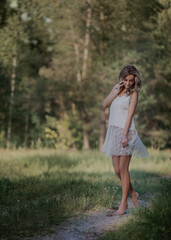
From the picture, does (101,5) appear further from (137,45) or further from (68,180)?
(68,180)

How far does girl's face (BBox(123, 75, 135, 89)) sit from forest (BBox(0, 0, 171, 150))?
8.07 m

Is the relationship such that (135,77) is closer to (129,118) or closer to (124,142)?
(129,118)

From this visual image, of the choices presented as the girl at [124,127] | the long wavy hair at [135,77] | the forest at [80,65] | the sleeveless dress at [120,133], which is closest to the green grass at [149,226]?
the girl at [124,127]

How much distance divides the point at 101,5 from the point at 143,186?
362 inches

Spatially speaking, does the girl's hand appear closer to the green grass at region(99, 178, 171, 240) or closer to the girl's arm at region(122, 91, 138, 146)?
the girl's arm at region(122, 91, 138, 146)

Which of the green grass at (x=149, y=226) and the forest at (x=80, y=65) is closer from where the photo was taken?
the green grass at (x=149, y=226)

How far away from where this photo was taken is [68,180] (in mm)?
6445

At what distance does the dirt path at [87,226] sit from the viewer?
352 centimetres

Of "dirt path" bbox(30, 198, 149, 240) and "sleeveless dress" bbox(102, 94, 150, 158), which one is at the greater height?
"sleeveless dress" bbox(102, 94, 150, 158)

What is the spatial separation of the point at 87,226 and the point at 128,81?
77.5 inches

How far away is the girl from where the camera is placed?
409cm

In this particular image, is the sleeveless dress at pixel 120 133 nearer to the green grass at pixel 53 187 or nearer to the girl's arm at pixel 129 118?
the girl's arm at pixel 129 118

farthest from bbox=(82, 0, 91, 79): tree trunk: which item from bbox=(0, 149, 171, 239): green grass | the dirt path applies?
the dirt path

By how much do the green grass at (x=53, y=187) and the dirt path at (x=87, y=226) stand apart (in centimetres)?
17
